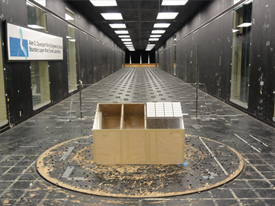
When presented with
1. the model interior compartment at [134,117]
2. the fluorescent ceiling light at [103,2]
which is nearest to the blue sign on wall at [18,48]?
the model interior compartment at [134,117]

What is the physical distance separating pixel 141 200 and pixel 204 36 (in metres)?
9.30

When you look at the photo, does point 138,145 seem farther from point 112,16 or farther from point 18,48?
point 112,16

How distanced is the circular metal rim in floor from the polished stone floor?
0.26ft

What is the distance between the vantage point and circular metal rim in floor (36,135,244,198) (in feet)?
8.61

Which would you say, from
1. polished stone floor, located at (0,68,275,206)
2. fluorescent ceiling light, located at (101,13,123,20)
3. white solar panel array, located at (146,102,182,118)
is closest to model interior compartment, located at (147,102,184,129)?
white solar panel array, located at (146,102,182,118)

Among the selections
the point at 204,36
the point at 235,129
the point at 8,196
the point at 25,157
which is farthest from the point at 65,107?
the point at 204,36

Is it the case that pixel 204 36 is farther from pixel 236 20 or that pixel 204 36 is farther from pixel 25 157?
pixel 25 157

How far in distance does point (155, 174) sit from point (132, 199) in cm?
55

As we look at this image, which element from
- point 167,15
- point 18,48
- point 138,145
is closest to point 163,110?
point 138,145

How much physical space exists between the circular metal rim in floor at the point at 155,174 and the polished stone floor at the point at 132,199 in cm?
8

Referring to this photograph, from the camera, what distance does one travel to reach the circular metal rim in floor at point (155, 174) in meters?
2.62

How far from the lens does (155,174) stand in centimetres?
297

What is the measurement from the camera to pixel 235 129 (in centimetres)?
498

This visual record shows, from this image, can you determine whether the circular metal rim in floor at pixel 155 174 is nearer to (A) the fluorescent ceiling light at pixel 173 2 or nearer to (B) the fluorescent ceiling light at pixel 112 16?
(A) the fluorescent ceiling light at pixel 173 2
